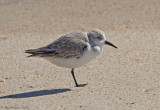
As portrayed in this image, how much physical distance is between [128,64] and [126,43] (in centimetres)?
166

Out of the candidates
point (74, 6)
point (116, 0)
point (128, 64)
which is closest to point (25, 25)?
point (74, 6)

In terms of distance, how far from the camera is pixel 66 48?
7.37 meters

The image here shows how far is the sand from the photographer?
6879mm

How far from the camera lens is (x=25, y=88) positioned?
770 cm

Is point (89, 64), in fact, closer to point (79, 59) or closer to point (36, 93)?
point (79, 59)

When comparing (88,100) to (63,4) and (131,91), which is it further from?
(63,4)

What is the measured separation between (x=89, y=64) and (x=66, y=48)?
164cm

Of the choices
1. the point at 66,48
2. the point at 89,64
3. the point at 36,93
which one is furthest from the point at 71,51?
the point at 89,64

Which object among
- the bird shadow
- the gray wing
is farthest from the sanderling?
the bird shadow

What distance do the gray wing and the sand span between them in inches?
25.0

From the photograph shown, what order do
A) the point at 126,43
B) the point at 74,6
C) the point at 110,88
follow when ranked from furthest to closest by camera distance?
the point at 74,6, the point at 126,43, the point at 110,88

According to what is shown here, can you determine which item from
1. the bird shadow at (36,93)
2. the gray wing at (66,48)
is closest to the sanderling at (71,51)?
the gray wing at (66,48)

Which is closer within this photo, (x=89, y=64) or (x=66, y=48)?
(x=66, y=48)

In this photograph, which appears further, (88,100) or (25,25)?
(25,25)
